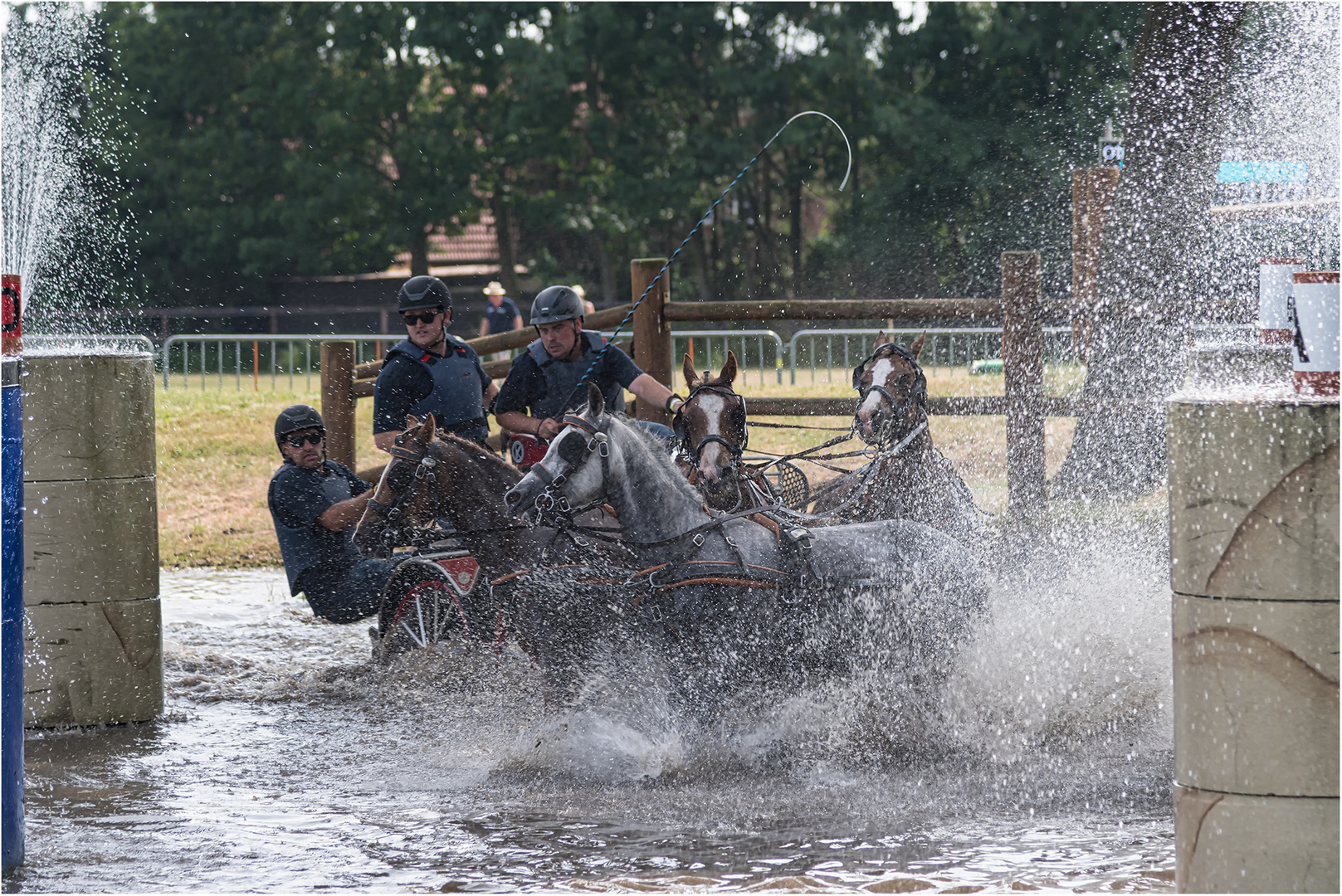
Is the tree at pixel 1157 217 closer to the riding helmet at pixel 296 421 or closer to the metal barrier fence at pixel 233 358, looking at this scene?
the riding helmet at pixel 296 421

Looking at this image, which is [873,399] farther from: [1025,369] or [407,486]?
[1025,369]

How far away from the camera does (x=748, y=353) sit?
59.8 feet

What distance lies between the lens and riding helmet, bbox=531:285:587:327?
679 cm

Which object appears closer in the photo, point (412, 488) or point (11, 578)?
point (11, 578)

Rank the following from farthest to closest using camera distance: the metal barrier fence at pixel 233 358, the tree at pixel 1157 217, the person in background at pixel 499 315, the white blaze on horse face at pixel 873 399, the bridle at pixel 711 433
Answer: the person in background at pixel 499 315 → the metal barrier fence at pixel 233 358 → the tree at pixel 1157 217 → the white blaze on horse face at pixel 873 399 → the bridle at pixel 711 433

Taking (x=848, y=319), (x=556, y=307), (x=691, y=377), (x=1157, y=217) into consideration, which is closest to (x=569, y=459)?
(x=691, y=377)

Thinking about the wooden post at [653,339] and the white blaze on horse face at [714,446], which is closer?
the white blaze on horse face at [714,446]

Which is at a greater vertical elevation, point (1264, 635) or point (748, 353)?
point (748, 353)

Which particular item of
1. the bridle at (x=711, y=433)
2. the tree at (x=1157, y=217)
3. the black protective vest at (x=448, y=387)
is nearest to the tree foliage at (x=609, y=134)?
the tree at (x=1157, y=217)

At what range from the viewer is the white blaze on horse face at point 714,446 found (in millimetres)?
5875

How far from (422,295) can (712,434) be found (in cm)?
167

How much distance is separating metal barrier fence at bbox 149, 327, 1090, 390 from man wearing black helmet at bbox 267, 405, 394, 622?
9.00 meters

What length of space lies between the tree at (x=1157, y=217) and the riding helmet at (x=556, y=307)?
496cm

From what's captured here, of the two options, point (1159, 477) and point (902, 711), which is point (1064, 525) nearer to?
point (1159, 477)
